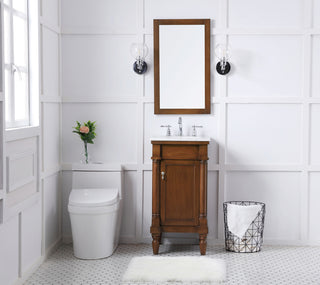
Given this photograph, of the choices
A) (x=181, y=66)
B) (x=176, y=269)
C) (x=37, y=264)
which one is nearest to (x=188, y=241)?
(x=176, y=269)

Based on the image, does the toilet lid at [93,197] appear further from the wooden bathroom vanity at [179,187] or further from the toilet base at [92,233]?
the wooden bathroom vanity at [179,187]

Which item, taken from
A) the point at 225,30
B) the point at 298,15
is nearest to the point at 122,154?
the point at 225,30

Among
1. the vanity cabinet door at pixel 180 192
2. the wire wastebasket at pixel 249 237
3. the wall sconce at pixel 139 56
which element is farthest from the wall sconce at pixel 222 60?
the wire wastebasket at pixel 249 237

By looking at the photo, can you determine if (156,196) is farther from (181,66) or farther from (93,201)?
(181,66)

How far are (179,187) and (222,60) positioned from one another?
1152mm

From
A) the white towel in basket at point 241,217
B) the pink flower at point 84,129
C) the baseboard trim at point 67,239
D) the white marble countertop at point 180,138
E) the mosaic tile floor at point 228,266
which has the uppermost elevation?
the pink flower at point 84,129

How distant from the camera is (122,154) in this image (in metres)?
4.77

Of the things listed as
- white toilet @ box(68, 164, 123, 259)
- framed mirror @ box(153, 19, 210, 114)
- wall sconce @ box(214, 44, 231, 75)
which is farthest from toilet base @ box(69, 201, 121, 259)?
wall sconce @ box(214, 44, 231, 75)

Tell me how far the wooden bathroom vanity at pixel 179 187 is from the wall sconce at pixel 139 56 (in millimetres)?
696

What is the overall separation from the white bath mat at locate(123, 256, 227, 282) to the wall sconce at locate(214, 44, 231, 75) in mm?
1568

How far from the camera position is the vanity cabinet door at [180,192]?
431 centimetres

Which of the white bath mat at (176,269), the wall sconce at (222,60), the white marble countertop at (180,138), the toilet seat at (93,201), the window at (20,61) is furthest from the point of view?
the wall sconce at (222,60)

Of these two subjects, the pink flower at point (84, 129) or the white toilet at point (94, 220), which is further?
the pink flower at point (84, 129)

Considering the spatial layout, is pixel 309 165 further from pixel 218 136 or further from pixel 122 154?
pixel 122 154
